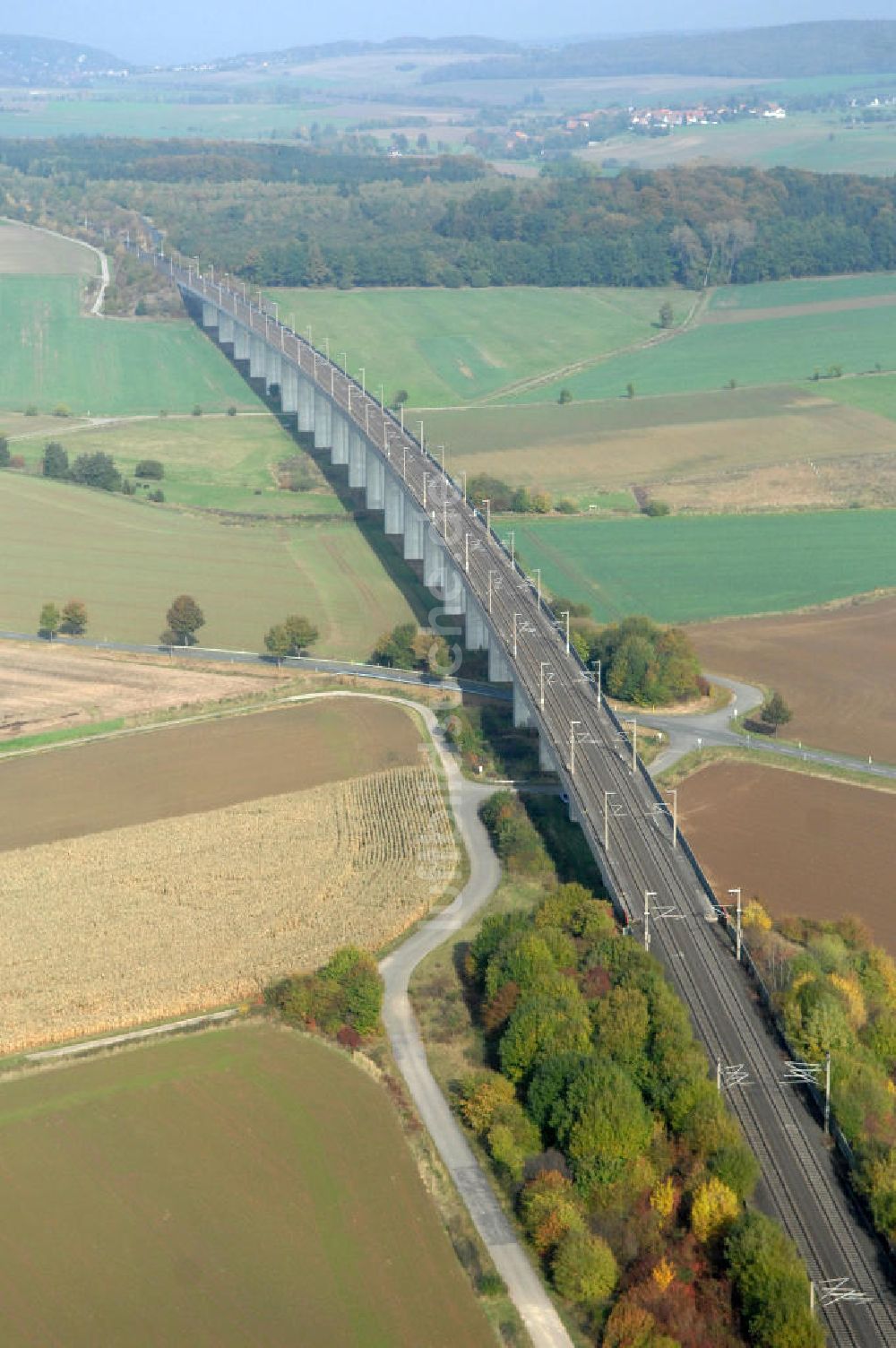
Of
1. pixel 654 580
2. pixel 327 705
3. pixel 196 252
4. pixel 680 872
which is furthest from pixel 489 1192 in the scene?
pixel 196 252

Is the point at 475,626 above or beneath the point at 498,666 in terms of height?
above

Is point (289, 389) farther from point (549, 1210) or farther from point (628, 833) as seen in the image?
point (549, 1210)

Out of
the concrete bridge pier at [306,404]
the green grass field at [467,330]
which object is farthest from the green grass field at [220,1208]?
the green grass field at [467,330]

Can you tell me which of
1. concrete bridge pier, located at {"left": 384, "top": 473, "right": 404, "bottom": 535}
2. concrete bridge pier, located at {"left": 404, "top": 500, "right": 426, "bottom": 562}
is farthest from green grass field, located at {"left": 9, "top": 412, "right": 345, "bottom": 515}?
concrete bridge pier, located at {"left": 404, "top": 500, "right": 426, "bottom": 562}

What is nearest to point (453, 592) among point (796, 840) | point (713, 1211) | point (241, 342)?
point (796, 840)

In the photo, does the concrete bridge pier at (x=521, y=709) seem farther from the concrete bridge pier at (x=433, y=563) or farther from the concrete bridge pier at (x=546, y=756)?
the concrete bridge pier at (x=433, y=563)
